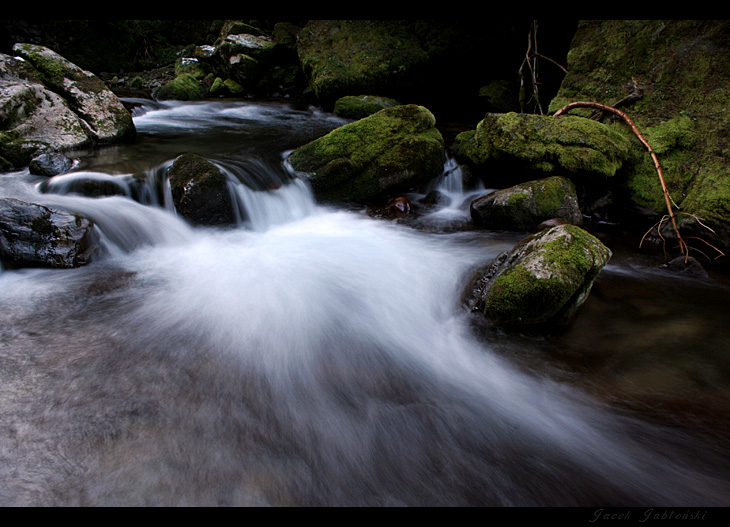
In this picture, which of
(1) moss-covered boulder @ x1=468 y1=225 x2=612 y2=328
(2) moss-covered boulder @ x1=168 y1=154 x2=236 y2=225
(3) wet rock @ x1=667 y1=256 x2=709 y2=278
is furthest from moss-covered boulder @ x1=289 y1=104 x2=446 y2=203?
(3) wet rock @ x1=667 y1=256 x2=709 y2=278

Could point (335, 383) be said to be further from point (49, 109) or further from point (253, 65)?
point (253, 65)

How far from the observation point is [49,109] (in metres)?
6.44

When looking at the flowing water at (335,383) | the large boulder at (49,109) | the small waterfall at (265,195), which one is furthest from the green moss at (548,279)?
the large boulder at (49,109)

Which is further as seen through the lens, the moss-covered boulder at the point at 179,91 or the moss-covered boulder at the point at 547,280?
the moss-covered boulder at the point at 179,91

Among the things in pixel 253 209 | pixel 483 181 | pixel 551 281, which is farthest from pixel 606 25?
pixel 253 209

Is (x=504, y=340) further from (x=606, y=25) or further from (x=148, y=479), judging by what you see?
(x=606, y=25)

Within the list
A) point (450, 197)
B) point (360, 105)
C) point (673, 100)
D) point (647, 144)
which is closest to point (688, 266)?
point (647, 144)

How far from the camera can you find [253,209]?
5.80 metres

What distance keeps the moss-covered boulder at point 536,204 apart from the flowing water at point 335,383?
0.46 meters

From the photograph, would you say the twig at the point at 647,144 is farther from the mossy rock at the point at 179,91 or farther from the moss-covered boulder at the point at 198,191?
the mossy rock at the point at 179,91

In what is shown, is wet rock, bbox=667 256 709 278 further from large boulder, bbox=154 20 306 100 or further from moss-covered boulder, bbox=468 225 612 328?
large boulder, bbox=154 20 306 100

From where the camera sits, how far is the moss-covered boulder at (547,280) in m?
2.99

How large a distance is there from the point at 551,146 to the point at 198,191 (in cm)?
534

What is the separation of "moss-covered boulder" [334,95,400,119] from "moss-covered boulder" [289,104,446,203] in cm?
470
